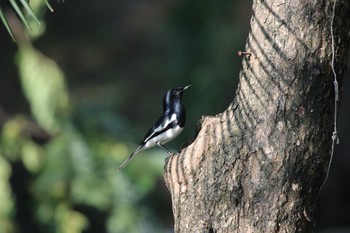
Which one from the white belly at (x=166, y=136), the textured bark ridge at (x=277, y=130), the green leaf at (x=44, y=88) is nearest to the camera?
the textured bark ridge at (x=277, y=130)

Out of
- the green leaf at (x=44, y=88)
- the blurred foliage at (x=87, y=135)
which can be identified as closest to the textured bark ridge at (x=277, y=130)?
the blurred foliage at (x=87, y=135)

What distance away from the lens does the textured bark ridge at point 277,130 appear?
110 inches

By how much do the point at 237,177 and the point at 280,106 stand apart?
29 centimetres

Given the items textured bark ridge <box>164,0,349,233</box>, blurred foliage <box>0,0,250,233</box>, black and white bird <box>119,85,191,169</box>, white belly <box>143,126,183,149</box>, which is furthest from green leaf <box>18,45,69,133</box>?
textured bark ridge <box>164,0,349,233</box>

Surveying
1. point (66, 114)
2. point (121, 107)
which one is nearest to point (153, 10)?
point (121, 107)

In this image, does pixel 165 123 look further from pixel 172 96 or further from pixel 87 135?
pixel 87 135

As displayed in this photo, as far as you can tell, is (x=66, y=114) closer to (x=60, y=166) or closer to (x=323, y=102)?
(x=60, y=166)

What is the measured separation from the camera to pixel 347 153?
897 cm

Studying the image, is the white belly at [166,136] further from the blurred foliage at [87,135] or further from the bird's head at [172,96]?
the blurred foliage at [87,135]

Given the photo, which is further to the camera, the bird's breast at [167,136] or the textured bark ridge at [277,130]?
the bird's breast at [167,136]

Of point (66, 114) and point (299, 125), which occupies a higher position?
point (66, 114)

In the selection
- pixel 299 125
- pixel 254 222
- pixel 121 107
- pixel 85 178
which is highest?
pixel 121 107

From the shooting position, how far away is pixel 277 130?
9.22ft

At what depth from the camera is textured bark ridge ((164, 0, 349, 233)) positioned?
2.80 metres
